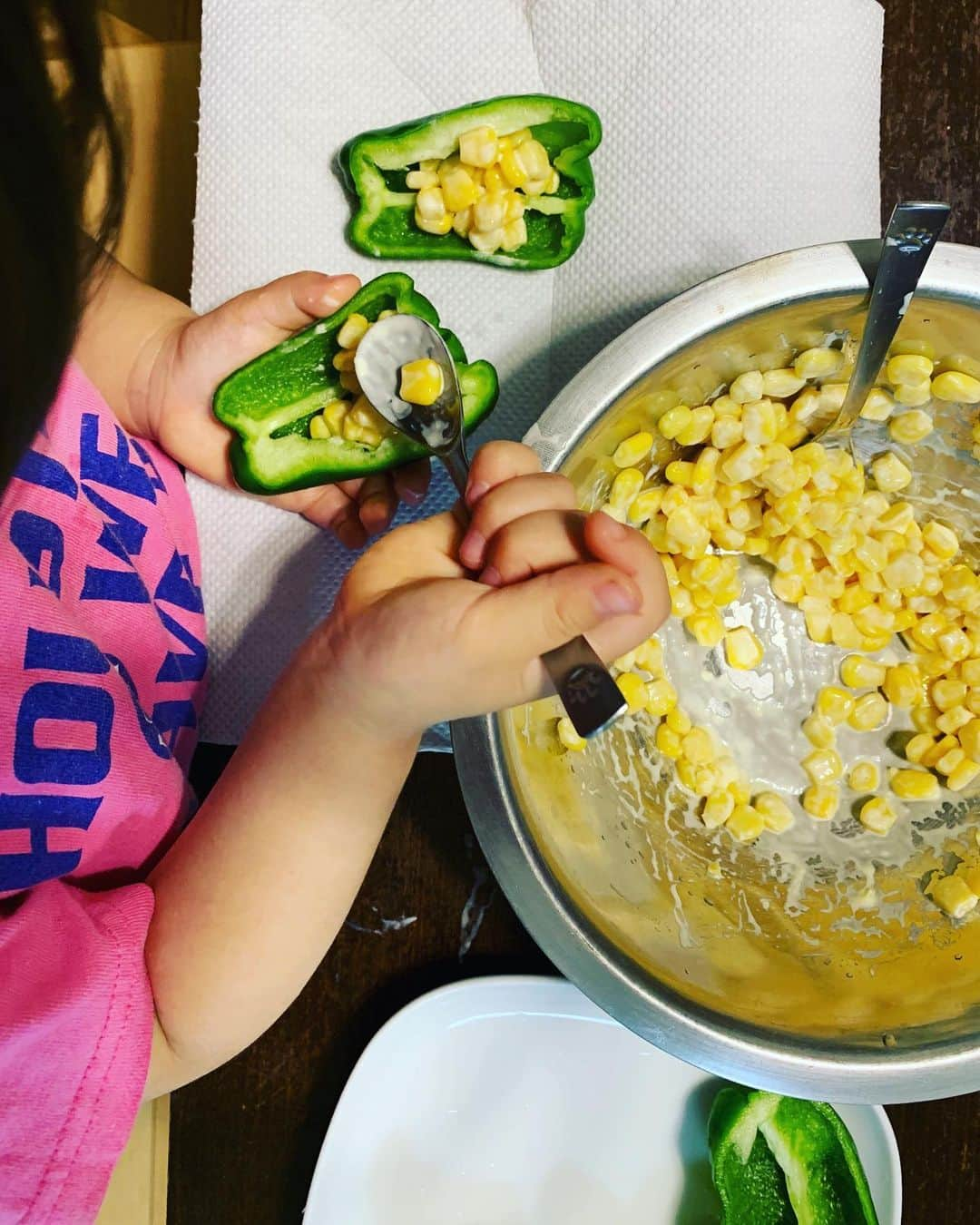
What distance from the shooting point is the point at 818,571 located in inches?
25.6

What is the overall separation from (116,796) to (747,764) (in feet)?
1.38

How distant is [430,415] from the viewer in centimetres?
58

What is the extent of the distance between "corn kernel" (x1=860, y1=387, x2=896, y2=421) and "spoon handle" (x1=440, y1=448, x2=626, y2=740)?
268 millimetres

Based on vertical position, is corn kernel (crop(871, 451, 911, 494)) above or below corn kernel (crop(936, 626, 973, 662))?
above

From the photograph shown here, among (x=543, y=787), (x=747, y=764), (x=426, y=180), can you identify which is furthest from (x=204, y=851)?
(x=426, y=180)

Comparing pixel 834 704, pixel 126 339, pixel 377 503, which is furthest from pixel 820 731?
pixel 126 339

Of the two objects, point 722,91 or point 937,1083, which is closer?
point 937,1083

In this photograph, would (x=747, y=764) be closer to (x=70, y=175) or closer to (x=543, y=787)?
(x=543, y=787)

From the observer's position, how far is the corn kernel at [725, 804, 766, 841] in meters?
0.64

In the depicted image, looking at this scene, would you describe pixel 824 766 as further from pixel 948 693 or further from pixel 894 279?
pixel 894 279

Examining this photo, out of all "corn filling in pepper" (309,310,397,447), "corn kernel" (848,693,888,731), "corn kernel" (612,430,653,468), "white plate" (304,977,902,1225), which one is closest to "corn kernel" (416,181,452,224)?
"corn filling in pepper" (309,310,397,447)

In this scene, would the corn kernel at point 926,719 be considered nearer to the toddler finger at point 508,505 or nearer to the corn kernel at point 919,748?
→ the corn kernel at point 919,748

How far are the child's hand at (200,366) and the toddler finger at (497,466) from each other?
187 mm

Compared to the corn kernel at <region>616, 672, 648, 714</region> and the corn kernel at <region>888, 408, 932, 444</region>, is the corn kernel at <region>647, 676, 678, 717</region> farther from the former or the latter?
the corn kernel at <region>888, 408, 932, 444</region>
